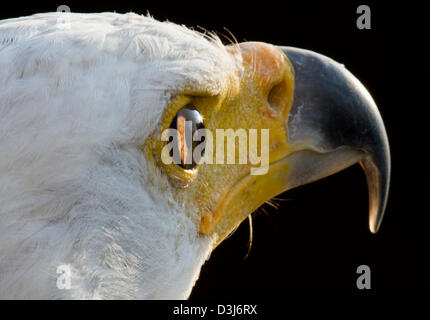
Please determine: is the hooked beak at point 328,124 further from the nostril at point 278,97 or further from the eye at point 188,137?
the eye at point 188,137

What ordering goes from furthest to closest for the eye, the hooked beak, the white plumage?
the hooked beak < the eye < the white plumage

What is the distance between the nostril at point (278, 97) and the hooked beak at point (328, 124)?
4 centimetres

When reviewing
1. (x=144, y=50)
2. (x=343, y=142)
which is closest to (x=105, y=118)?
(x=144, y=50)

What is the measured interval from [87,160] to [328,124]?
912mm

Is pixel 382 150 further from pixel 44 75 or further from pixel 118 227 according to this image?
pixel 44 75

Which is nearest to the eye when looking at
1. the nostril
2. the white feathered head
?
the white feathered head

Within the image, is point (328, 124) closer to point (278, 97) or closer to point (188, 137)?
point (278, 97)

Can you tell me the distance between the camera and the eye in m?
2.21

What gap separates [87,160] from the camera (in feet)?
6.49

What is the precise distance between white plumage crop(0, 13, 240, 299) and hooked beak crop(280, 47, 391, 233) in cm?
44

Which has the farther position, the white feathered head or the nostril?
the nostril

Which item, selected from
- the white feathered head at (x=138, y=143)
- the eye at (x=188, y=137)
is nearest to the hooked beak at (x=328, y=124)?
the white feathered head at (x=138, y=143)

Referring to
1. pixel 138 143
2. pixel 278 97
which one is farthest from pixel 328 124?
pixel 138 143

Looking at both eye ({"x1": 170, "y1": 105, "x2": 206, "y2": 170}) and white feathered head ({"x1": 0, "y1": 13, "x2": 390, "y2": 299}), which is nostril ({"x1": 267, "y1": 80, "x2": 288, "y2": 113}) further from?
eye ({"x1": 170, "y1": 105, "x2": 206, "y2": 170})
